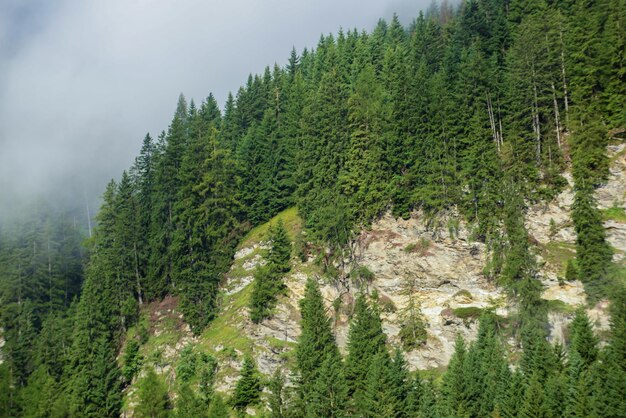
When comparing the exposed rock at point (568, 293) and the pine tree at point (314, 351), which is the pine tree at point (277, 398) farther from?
the exposed rock at point (568, 293)

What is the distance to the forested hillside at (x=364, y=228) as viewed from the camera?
37.2 m

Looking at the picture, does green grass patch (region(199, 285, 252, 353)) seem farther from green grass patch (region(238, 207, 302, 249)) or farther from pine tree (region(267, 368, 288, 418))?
green grass patch (region(238, 207, 302, 249))

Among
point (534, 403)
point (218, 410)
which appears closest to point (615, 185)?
point (534, 403)

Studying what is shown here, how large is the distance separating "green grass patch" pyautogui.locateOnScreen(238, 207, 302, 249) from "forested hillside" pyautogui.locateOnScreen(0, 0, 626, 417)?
1.33 metres

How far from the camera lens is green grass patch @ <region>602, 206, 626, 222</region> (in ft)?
132

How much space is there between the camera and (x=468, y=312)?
4294 centimetres

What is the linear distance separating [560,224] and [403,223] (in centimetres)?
1454

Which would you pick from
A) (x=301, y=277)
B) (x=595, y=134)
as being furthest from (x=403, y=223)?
(x=595, y=134)

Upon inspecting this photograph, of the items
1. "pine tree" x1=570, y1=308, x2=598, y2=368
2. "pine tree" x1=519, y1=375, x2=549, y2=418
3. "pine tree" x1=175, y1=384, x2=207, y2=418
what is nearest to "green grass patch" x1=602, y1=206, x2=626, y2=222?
"pine tree" x1=570, y1=308, x2=598, y2=368

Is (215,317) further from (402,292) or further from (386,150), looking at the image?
(386,150)

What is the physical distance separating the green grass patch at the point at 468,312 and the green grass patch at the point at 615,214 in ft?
42.8

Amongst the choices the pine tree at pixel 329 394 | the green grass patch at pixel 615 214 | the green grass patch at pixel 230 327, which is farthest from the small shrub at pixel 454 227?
the green grass patch at pixel 230 327

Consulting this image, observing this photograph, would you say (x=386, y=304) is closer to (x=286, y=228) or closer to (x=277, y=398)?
(x=277, y=398)

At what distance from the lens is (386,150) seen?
170 feet
